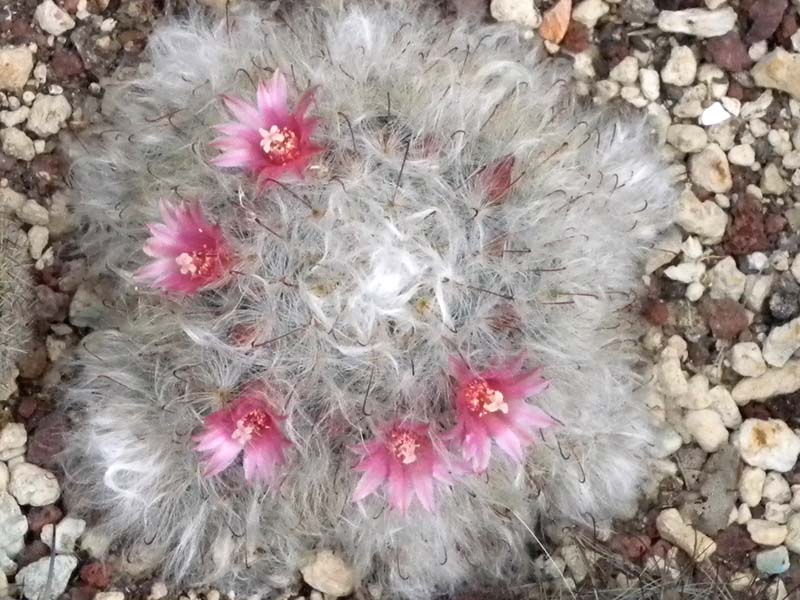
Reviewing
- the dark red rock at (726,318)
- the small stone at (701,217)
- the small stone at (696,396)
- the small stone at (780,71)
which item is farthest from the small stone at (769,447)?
the small stone at (780,71)

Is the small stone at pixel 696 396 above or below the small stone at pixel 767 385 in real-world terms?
below

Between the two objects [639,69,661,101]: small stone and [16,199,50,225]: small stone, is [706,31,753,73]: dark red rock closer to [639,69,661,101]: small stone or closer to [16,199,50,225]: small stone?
[639,69,661,101]: small stone

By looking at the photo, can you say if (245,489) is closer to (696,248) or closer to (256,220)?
(256,220)

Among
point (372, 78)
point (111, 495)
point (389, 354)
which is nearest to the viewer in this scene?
point (389, 354)

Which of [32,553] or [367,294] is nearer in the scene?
[367,294]

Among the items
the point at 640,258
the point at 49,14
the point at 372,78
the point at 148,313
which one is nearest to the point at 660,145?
the point at 640,258

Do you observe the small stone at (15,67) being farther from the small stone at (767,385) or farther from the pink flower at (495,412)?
the small stone at (767,385)

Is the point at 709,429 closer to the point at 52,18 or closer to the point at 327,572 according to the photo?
the point at 327,572

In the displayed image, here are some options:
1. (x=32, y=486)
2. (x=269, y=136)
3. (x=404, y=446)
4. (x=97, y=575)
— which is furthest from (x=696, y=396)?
(x=32, y=486)
